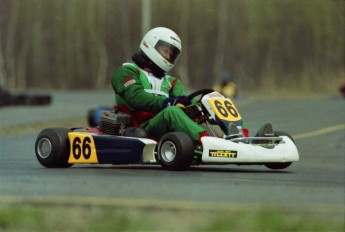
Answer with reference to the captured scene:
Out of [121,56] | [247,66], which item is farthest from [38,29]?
[247,66]

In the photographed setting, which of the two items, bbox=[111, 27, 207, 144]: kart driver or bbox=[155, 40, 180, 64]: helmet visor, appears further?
bbox=[155, 40, 180, 64]: helmet visor

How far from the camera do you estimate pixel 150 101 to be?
11.8 m

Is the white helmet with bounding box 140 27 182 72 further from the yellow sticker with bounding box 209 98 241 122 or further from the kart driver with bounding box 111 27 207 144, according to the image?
the yellow sticker with bounding box 209 98 241 122

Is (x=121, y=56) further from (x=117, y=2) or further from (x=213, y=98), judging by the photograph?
(x=213, y=98)

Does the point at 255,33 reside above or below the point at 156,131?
above

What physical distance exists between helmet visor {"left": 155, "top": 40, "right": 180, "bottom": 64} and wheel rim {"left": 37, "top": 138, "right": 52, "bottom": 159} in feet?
4.99

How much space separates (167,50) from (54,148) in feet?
5.23

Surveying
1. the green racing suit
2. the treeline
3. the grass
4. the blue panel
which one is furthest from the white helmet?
the treeline

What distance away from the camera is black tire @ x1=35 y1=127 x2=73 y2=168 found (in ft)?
39.5

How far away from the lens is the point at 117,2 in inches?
1866

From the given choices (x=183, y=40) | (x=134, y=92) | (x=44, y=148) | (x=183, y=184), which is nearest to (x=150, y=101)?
(x=134, y=92)

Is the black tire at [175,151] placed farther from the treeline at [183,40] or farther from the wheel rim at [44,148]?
the treeline at [183,40]

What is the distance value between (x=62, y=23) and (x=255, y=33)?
340 inches

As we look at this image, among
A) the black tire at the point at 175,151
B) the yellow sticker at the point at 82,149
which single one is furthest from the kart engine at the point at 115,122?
the black tire at the point at 175,151
